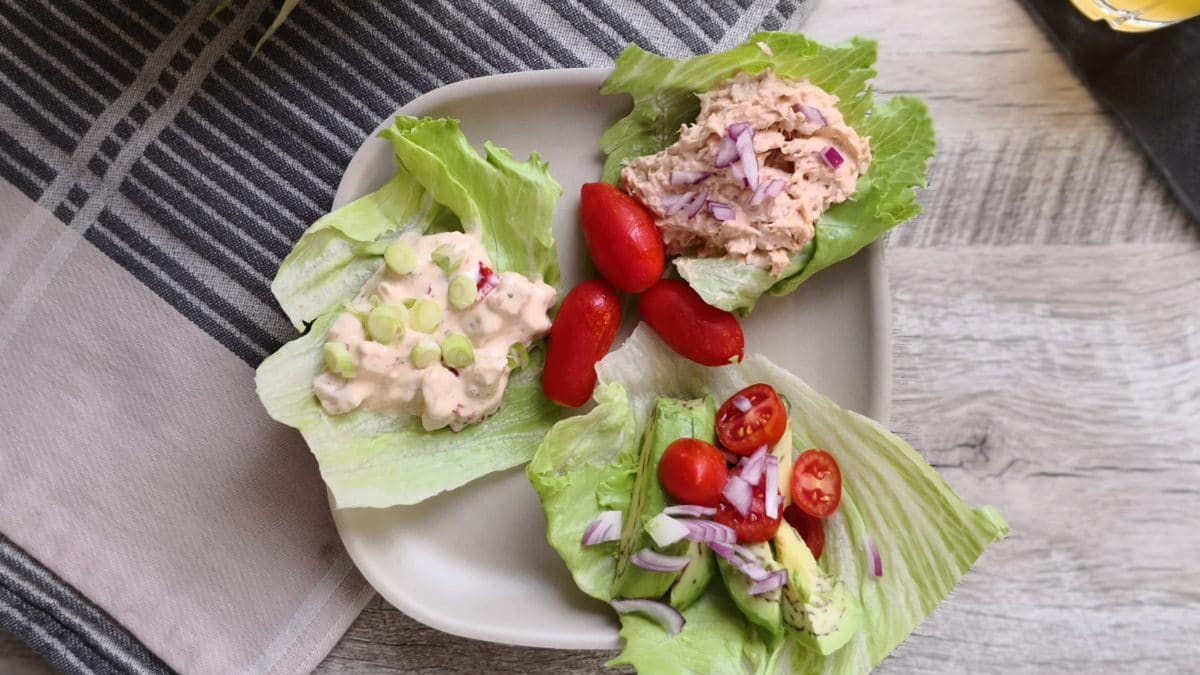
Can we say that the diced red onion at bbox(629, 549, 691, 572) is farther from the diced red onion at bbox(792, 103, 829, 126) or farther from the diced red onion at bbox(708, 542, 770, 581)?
the diced red onion at bbox(792, 103, 829, 126)

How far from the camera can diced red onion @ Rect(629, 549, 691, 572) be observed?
1643 mm

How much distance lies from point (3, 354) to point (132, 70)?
0.62 metres

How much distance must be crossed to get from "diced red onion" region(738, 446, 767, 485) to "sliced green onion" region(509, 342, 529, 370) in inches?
17.7

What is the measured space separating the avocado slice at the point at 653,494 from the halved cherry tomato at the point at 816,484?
179 mm

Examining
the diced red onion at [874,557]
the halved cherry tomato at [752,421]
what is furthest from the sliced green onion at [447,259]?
the diced red onion at [874,557]

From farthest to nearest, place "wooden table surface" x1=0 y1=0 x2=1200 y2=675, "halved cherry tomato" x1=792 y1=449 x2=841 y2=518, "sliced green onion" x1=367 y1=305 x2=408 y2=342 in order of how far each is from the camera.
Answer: "wooden table surface" x1=0 y1=0 x2=1200 y2=675, "halved cherry tomato" x1=792 y1=449 x2=841 y2=518, "sliced green onion" x1=367 y1=305 x2=408 y2=342

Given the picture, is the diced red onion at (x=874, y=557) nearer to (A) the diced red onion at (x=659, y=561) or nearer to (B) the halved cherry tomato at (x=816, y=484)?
(B) the halved cherry tomato at (x=816, y=484)

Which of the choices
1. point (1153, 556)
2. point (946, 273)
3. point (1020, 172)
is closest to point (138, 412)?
point (946, 273)

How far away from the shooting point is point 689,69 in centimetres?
169

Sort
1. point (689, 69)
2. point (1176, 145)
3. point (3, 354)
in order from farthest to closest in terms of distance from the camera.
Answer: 1. point (1176, 145)
2. point (3, 354)
3. point (689, 69)

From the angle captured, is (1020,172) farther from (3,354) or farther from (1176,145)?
(3,354)

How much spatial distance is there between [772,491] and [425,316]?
686 millimetres

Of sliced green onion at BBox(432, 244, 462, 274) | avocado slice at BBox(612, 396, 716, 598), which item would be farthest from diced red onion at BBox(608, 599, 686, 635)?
sliced green onion at BBox(432, 244, 462, 274)

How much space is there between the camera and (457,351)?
163 centimetres
